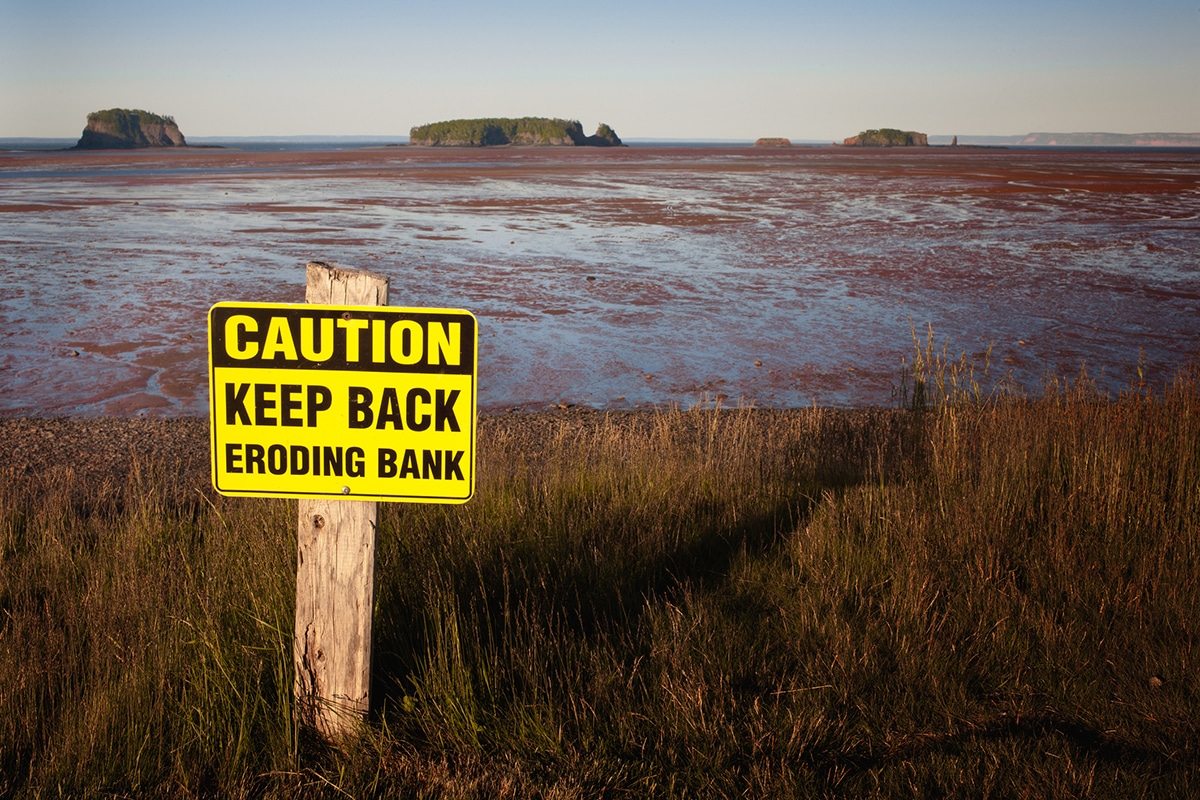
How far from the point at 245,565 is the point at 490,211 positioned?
24.7m

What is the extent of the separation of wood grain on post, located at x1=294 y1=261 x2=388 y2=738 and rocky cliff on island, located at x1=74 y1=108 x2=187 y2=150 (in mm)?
147755

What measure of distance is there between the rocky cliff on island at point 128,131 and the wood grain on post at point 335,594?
147755 mm

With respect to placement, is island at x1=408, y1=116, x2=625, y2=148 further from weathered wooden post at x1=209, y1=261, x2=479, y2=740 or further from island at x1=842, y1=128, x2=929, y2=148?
weathered wooden post at x1=209, y1=261, x2=479, y2=740

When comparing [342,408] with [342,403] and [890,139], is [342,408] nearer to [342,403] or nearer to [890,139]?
[342,403]

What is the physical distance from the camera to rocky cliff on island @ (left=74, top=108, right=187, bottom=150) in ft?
444

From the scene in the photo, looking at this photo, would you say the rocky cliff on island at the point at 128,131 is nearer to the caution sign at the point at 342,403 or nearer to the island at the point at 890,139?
the island at the point at 890,139

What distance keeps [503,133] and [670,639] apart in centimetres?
14948

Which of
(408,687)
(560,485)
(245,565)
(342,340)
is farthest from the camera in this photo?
(560,485)

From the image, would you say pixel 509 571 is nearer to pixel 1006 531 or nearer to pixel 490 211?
pixel 1006 531

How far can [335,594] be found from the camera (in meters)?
3.03

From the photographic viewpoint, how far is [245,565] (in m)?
4.25

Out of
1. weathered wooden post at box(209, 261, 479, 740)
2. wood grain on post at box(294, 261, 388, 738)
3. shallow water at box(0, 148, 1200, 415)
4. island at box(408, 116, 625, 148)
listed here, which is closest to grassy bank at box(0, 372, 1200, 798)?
wood grain on post at box(294, 261, 388, 738)

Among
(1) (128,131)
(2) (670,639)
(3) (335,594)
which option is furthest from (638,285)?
(1) (128,131)

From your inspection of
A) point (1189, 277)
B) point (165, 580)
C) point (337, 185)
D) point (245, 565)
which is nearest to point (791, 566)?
point (245, 565)
